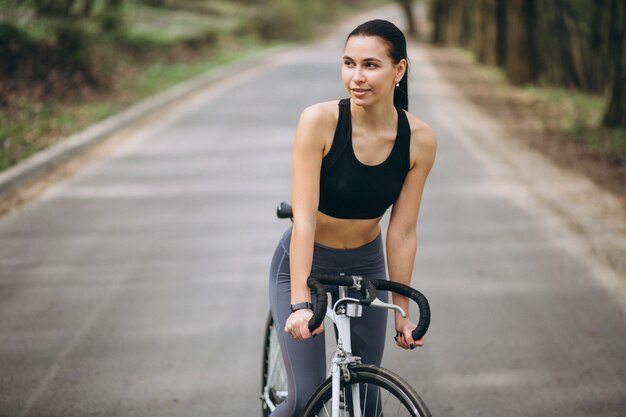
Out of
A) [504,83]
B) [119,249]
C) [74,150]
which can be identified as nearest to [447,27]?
[504,83]

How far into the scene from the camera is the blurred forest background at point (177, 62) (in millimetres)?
13773

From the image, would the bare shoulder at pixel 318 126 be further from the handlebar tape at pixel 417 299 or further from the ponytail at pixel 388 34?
the handlebar tape at pixel 417 299

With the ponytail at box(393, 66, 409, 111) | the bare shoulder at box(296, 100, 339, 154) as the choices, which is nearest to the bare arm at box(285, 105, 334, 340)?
the bare shoulder at box(296, 100, 339, 154)

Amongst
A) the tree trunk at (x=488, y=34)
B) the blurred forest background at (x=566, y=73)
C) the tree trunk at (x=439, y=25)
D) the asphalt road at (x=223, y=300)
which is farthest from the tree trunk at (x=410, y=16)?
the asphalt road at (x=223, y=300)

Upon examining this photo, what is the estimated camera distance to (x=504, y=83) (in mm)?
24094

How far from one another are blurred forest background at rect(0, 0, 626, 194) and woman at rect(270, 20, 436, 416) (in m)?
7.83

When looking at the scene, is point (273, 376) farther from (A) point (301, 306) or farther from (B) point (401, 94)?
(B) point (401, 94)

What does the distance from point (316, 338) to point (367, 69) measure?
38.3 inches

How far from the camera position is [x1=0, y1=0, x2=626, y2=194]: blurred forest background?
13773 mm

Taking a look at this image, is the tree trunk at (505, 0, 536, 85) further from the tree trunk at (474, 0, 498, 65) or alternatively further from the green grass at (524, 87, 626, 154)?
the tree trunk at (474, 0, 498, 65)

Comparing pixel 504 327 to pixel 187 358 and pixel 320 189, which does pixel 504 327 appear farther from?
pixel 320 189

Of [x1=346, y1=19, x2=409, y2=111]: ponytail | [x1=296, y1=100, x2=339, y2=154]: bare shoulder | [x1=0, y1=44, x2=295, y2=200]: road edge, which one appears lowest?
[x1=0, y1=44, x2=295, y2=200]: road edge

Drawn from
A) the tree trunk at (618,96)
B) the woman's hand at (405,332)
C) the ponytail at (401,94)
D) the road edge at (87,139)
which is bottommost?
the road edge at (87,139)

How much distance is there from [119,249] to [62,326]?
6.08 feet
